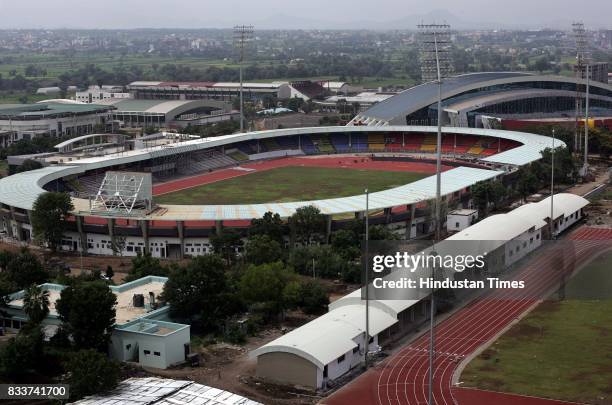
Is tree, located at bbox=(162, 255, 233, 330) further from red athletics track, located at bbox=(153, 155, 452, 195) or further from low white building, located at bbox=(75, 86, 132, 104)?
low white building, located at bbox=(75, 86, 132, 104)

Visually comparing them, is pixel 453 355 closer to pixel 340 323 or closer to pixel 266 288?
pixel 340 323

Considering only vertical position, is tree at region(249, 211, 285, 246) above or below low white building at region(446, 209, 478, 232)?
above

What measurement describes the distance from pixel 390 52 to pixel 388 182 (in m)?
135

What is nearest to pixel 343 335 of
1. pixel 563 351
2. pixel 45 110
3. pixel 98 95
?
pixel 563 351

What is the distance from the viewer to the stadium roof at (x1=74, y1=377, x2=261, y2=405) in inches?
697

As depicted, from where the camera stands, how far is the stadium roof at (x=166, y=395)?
17.7 metres

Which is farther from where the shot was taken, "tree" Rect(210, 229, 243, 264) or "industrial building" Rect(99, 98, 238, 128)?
"industrial building" Rect(99, 98, 238, 128)

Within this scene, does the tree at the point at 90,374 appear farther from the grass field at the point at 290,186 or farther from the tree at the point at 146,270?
the grass field at the point at 290,186

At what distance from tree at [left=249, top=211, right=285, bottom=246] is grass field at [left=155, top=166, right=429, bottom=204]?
964cm

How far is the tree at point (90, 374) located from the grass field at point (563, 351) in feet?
24.0

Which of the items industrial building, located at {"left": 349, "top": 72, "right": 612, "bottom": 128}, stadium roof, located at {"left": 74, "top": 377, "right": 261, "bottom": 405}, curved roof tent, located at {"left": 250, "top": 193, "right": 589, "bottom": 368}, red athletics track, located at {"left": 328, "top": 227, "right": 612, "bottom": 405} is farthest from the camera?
industrial building, located at {"left": 349, "top": 72, "right": 612, "bottom": 128}

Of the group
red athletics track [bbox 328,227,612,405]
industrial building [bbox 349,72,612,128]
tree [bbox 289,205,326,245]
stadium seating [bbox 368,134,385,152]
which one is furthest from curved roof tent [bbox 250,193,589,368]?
industrial building [bbox 349,72,612,128]

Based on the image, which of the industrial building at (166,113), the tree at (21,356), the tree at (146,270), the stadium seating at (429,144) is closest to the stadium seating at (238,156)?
the stadium seating at (429,144)

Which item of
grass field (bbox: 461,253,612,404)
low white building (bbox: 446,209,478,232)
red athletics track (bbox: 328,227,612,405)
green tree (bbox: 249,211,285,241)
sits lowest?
red athletics track (bbox: 328,227,612,405)
